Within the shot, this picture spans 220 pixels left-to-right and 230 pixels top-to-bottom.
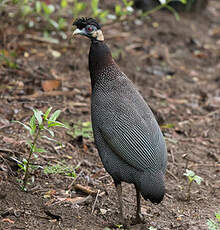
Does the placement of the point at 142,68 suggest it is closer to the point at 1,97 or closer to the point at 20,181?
the point at 1,97

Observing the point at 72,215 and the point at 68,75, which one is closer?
the point at 72,215

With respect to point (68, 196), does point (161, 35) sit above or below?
above

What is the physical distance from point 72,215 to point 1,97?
2.29 meters

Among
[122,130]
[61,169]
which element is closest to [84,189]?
[61,169]

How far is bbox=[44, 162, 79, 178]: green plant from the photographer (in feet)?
13.8

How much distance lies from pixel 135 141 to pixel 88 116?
7.11 ft

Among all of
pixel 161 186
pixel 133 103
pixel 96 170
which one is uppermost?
pixel 133 103

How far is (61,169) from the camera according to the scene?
14.0 ft

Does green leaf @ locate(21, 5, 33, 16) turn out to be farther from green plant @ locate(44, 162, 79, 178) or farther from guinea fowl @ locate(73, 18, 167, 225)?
green plant @ locate(44, 162, 79, 178)

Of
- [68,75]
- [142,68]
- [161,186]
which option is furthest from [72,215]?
[142,68]

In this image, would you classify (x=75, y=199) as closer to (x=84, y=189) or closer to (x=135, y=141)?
(x=84, y=189)

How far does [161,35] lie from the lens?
8484 mm

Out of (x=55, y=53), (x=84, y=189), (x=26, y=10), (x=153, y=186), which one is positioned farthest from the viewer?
(x=55, y=53)

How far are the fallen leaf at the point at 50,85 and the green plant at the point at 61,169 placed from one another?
5.99 feet
